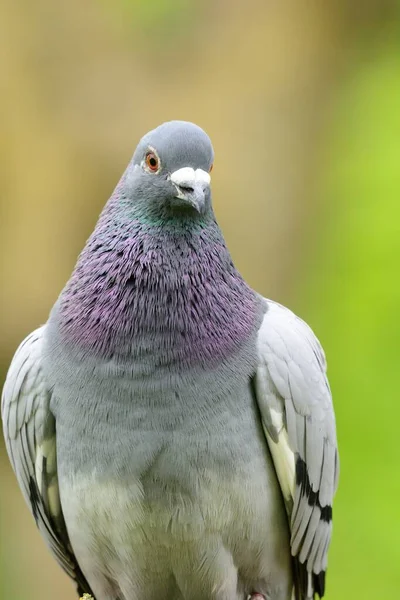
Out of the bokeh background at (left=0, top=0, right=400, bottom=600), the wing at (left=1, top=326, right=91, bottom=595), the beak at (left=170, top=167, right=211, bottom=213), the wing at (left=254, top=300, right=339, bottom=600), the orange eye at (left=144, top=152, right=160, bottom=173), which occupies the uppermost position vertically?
the bokeh background at (left=0, top=0, right=400, bottom=600)

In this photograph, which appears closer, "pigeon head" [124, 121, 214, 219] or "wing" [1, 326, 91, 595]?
"pigeon head" [124, 121, 214, 219]

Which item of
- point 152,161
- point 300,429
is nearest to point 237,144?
point 152,161

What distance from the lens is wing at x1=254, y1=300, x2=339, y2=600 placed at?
135 inches

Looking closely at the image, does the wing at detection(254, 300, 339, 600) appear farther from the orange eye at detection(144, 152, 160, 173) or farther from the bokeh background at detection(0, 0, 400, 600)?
the bokeh background at detection(0, 0, 400, 600)

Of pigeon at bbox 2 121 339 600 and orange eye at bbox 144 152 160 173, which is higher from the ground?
orange eye at bbox 144 152 160 173

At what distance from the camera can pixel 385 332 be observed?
258 inches

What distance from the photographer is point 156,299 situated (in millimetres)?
3303

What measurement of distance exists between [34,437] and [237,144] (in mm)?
3951

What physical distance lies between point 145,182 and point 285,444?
110 centimetres

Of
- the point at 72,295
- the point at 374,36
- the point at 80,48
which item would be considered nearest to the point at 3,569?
the point at 80,48

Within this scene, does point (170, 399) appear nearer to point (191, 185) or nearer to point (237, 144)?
point (191, 185)

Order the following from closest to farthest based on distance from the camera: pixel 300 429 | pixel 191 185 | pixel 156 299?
1. pixel 191 185
2. pixel 156 299
3. pixel 300 429

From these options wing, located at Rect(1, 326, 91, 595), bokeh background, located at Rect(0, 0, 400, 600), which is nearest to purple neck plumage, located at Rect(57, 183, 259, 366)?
wing, located at Rect(1, 326, 91, 595)

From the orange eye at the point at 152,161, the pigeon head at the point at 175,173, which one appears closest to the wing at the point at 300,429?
Answer: the pigeon head at the point at 175,173
